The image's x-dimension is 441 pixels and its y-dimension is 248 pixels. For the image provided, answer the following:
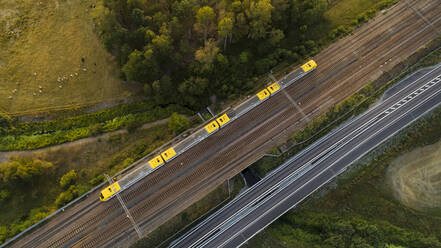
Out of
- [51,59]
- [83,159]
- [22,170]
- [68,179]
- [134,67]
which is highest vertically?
[51,59]

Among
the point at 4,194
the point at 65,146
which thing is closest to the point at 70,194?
the point at 65,146

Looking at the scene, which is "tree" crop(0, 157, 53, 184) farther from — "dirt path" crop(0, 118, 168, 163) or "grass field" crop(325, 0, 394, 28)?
"grass field" crop(325, 0, 394, 28)

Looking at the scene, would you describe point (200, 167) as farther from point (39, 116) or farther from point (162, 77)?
point (39, 116)

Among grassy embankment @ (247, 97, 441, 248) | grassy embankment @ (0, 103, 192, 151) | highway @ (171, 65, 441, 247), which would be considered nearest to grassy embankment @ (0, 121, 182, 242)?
grassy embankment @ (0, 103, 192, 151)

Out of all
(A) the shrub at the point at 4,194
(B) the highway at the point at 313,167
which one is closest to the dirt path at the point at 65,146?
(A) the shrub at the point at 4,194

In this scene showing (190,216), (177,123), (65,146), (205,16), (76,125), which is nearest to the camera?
(205,16)

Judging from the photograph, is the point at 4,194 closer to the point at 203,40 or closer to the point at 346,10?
the point at 203,40

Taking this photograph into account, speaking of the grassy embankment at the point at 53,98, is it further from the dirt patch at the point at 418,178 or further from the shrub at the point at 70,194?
the dirt patch at the point at 418,178

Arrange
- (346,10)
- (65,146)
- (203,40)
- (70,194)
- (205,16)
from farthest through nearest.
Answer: (346,10) < (203,40) < (65,146) < (205,16) < (70,194)
